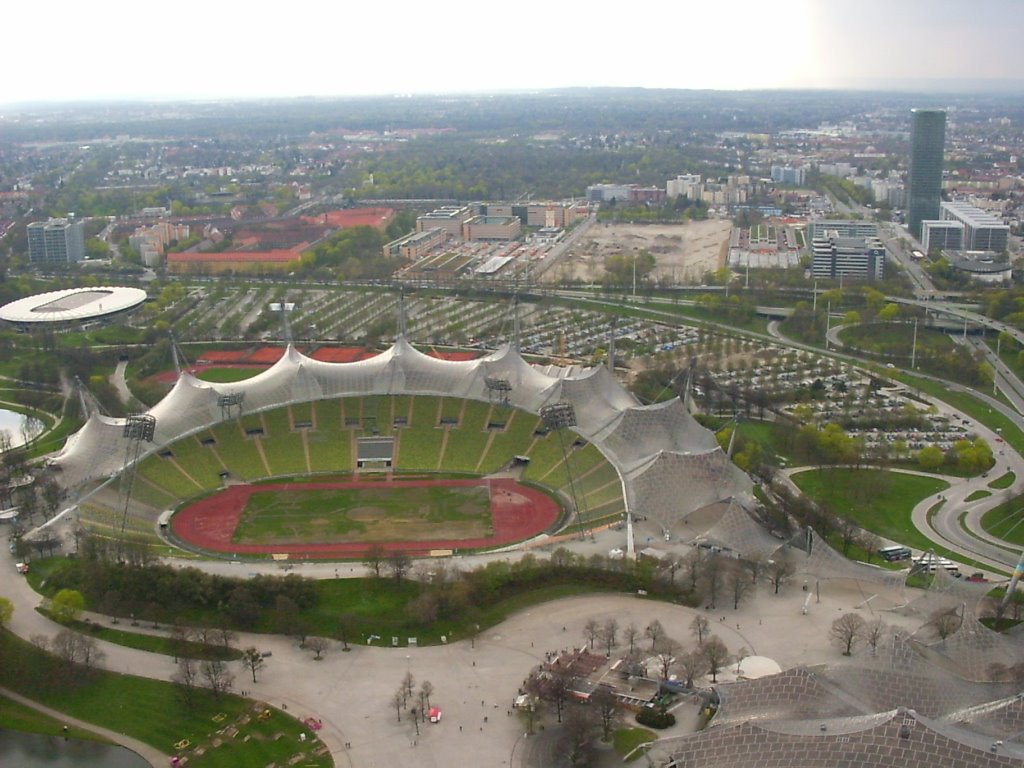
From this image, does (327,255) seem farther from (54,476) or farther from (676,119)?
(676,119)

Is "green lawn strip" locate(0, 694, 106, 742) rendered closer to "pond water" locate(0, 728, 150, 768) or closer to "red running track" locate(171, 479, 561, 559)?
"pond water" locate(0, 728, 150, 768)

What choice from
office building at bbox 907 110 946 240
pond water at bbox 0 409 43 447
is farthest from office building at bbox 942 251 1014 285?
pond water at bbox 0 409 43 447

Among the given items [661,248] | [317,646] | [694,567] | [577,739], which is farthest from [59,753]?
[661,248]

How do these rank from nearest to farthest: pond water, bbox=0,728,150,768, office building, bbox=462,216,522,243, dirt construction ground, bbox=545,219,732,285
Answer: pond water, bbox=0,728,150,768 < dirt construction ground, bbox=545,219,732,285 < office building, bbox=462,216,522,243

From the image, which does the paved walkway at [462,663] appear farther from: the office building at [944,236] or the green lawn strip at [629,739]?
the office building at [944,236]

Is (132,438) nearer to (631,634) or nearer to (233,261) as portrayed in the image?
(631,634)

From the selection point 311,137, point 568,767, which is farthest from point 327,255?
point 311,137
